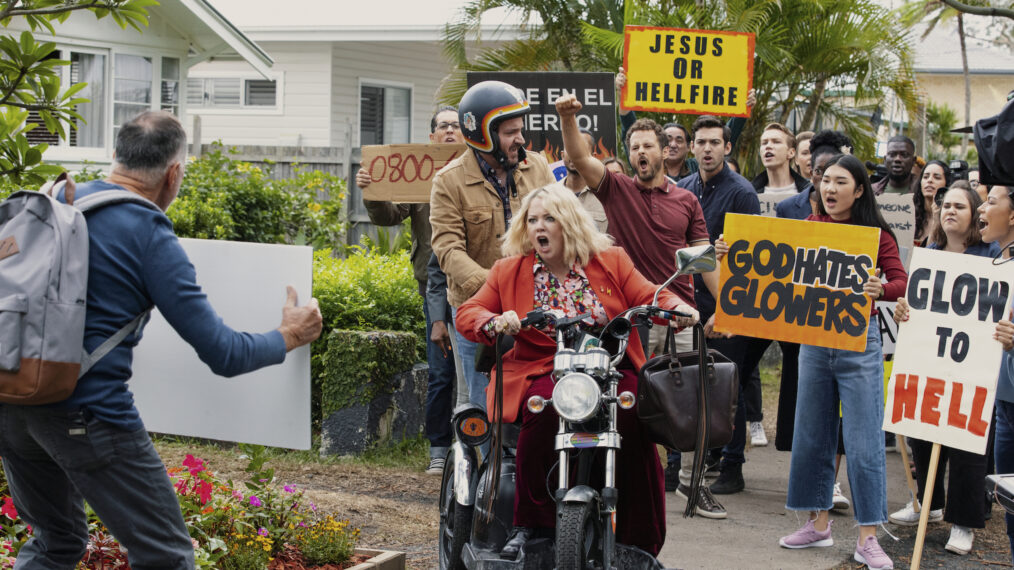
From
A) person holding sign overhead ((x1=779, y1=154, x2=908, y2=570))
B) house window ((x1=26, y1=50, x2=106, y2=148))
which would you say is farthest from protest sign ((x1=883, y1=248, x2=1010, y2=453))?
house window ((x1=26, y1=50, x2=106, y2=148))

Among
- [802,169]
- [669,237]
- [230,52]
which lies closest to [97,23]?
[230,52]

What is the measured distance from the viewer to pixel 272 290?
14.5 ft

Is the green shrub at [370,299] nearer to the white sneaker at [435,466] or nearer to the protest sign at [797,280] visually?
the white sneaker at [435,466]

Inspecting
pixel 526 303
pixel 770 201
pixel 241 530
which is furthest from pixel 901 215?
pixel 241 530

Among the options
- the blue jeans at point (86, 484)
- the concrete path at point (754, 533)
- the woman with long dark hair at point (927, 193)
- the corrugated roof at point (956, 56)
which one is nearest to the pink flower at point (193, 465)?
the blue jeans at point (86, 484)

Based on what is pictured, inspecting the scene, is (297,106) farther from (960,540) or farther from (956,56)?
(956,56)

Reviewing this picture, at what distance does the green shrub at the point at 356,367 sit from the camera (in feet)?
27.2

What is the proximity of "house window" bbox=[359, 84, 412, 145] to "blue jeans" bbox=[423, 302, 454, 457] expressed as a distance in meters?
15.9

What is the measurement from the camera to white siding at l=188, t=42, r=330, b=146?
22547 mm

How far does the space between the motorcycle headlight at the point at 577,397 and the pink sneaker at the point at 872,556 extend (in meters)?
2.58

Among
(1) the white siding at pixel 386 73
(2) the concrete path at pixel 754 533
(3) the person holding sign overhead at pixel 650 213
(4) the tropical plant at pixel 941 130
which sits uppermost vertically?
(4) the tropical plant at pixel 941 130

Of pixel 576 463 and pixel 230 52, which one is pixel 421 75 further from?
pixel 576 463

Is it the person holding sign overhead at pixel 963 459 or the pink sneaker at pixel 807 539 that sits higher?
the person holding sign overhead at pixel 963 459

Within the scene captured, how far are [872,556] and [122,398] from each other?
4.28 m
